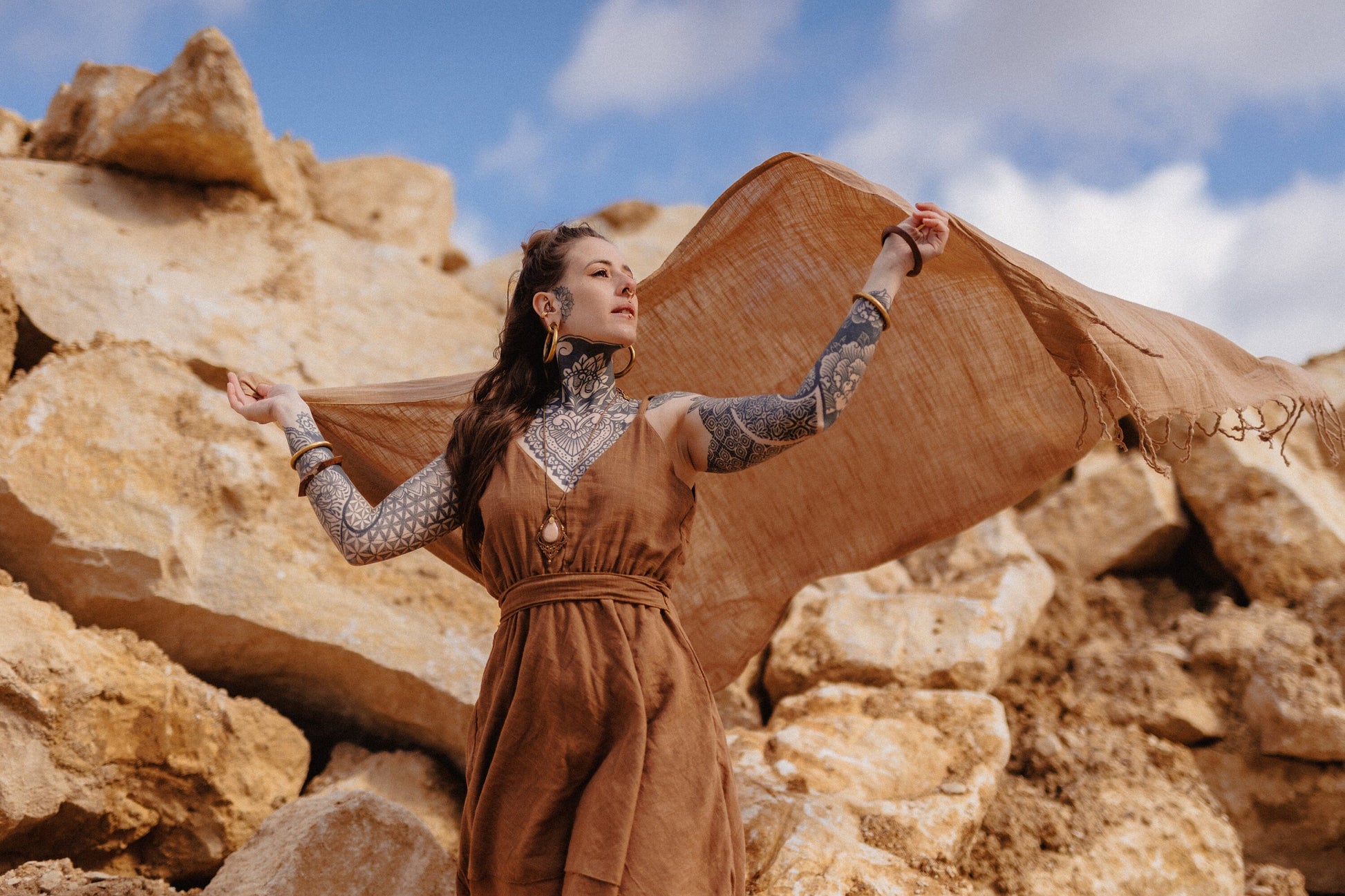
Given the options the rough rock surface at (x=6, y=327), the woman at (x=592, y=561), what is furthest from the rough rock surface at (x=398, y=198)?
the woman at (x=592, y=561)

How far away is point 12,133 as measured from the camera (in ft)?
17.8

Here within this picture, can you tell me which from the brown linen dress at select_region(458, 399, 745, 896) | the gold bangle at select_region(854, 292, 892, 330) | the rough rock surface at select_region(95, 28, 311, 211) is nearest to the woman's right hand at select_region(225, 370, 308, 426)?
the brown linen dress at select_region(458, 399, 745, 896)

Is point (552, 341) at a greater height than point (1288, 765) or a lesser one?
greater

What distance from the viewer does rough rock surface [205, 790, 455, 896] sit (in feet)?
10.0

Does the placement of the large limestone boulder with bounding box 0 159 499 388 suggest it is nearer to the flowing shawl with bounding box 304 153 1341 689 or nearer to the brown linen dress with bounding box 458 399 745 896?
the flowing shawl with bounding box 304 153 1341 689

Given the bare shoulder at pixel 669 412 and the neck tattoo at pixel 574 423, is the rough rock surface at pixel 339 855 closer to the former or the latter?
the neck tattoo at pixel 574 423

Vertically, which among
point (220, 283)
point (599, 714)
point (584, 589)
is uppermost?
point (220, 283)

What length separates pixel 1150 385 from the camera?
2498 millimetres

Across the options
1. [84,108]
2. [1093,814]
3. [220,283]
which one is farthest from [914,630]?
[84,108]

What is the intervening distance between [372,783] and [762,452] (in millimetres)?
2497

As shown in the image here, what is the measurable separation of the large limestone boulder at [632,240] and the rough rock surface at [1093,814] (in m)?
3.55

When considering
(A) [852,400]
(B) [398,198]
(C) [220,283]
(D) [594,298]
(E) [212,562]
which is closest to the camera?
(D) [594,298]

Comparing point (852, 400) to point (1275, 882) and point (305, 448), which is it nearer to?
point (305, 448)

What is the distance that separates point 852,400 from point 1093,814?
177cm
